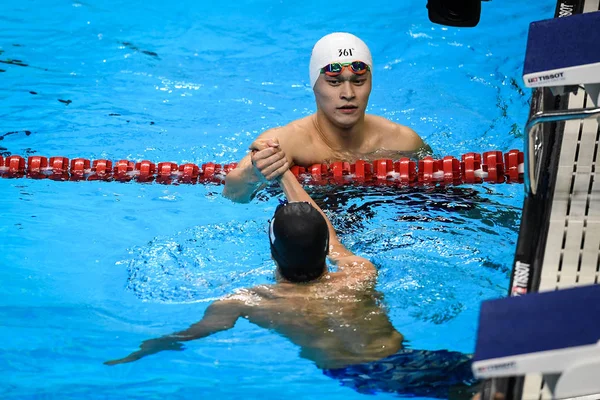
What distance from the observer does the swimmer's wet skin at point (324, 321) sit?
10.4ft

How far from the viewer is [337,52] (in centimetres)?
522

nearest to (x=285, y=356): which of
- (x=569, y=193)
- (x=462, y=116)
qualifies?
(x=569, y=193)

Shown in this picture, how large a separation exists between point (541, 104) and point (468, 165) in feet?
8.28

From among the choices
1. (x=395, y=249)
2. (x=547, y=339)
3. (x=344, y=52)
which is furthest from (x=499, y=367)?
(x=344, y=52)

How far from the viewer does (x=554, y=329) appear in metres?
1.88

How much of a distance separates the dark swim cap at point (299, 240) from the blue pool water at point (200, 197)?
646mm

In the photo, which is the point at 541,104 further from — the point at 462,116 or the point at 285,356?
the point at 462,116

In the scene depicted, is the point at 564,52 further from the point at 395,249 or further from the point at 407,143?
the point at 407,143

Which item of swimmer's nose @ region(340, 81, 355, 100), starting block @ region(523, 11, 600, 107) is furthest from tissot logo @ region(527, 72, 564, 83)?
swimmer's nose @ region(340, 81, 355, 100)

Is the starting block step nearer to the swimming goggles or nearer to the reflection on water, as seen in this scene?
the reflection on water

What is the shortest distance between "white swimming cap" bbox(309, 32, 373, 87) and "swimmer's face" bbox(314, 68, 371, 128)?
0.08m

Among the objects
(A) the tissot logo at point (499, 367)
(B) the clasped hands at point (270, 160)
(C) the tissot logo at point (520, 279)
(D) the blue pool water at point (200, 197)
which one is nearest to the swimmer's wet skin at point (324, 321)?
(D) the blue pool water at point (200, 197)

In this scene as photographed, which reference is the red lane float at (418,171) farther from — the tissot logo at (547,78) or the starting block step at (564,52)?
the tissot logo at (547,78)

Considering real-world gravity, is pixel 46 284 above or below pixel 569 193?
below
